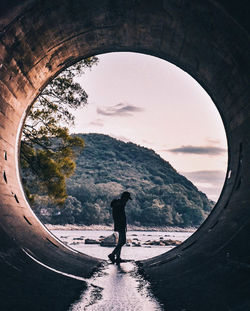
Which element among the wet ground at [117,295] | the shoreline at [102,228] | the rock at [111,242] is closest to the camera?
the wet ground at [117,295]

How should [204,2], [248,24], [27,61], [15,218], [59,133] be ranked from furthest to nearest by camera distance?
[59,133] → [27,61] → [15,218] → [204,2] → [248,24]

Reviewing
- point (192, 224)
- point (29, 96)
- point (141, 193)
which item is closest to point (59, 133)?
point (29, 96)

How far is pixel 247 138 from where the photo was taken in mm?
8008

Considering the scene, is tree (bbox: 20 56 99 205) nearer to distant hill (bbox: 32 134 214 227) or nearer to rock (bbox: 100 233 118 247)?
rock (bbox: 100 233 118 247)

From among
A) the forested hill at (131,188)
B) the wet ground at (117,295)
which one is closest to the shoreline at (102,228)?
the forested hill at (131,188)

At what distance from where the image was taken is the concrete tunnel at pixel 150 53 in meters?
5.00

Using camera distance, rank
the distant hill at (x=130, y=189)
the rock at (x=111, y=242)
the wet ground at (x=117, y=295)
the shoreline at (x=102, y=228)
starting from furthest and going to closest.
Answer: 1. the distant hill at (x=130, y=189)
2. the shoreline at (x=102, y=228)
3. the rock at (x=111, y=242)
4. the wet ground at (x=117, y=295)

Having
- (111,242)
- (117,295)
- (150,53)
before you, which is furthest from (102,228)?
(117,295)


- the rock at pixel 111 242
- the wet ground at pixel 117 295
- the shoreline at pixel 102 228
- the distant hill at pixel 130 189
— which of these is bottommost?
the wet ground at pixel 117 295

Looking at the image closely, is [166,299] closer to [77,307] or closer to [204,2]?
[77,307]

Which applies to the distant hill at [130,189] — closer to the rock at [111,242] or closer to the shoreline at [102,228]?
the shoreline at [102,228]

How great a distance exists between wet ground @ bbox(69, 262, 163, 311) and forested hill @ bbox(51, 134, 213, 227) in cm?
11087

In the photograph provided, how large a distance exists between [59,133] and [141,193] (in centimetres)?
11712

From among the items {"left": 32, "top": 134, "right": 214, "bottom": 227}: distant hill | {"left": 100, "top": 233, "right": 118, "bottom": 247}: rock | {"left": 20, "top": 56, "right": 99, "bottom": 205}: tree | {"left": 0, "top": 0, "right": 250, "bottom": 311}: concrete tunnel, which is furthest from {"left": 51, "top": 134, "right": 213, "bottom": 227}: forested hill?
{"left": 0, "top": 0, "right": 250, "bottom": 311}: concrete tunnel
